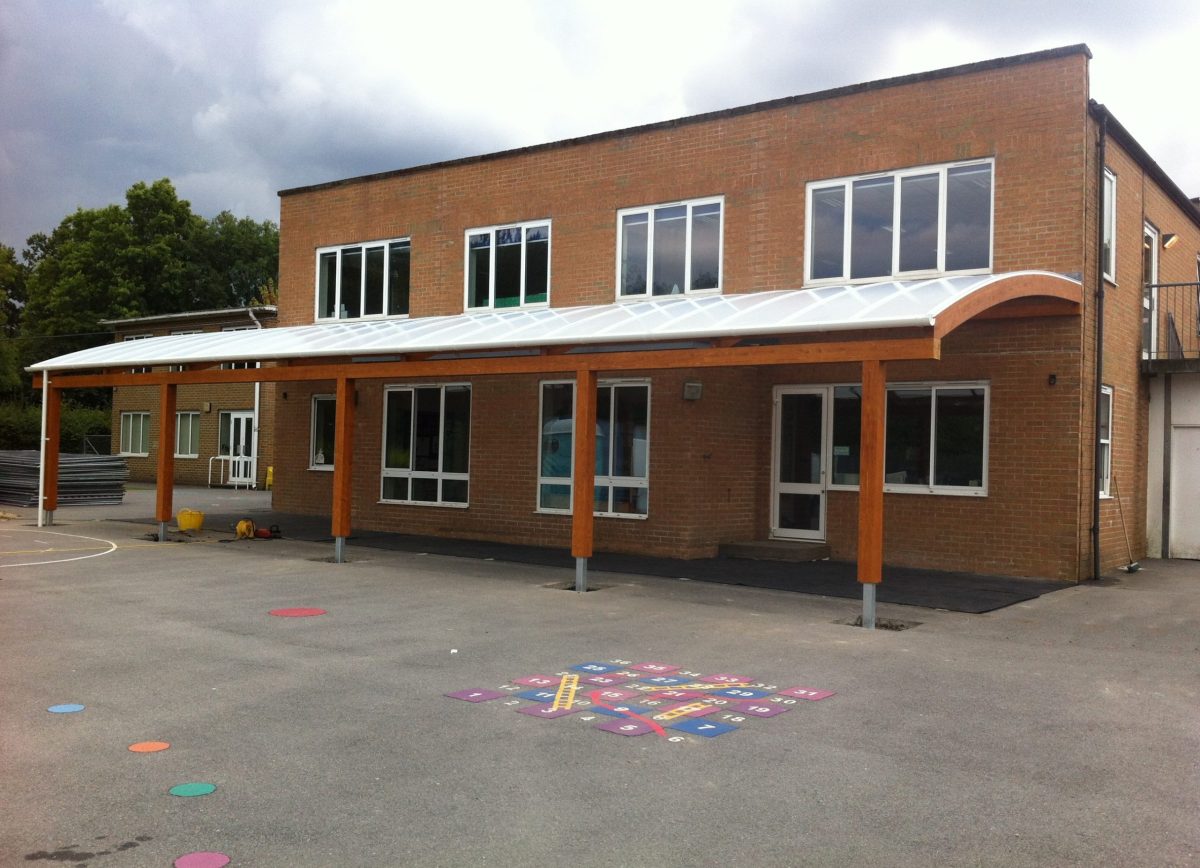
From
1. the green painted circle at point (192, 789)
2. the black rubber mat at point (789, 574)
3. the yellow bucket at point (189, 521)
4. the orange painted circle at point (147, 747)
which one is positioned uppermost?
the yellow bucket at point (189, 521)

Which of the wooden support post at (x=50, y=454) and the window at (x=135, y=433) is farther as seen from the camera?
the window at (x=135, y=433)

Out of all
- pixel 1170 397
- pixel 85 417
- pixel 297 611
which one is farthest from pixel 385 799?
pixel 85 417

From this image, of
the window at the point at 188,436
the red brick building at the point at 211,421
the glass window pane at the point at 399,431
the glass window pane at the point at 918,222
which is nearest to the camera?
the glass window pane at the point at 918,222

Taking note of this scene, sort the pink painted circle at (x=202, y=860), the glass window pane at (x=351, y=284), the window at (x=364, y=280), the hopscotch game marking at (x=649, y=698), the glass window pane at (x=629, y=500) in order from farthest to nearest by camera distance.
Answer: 1. the glass window pane at (x=351, y=284)
2. the window at (x=364, y=280)
3. the glass window pane at (x=629, y=500)
4. the hopscotch game marking at (x=649, y=698)
5. the pink painted circle at (x=202, y=860)

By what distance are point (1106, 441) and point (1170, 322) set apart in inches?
189

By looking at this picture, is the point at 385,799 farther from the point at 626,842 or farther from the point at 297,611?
the point at 297,611

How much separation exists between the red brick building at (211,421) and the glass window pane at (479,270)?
48.6ft

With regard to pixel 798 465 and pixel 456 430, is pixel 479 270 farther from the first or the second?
pixel 798 465

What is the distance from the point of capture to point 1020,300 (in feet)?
41.6

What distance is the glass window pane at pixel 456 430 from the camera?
1802 centimetres

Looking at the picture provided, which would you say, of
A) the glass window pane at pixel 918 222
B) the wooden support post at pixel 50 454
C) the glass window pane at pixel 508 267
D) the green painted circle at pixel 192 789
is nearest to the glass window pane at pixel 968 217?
the glass window pane at pixel 918 222

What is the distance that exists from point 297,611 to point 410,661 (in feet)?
8.69

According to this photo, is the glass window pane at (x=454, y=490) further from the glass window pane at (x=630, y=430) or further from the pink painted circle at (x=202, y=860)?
the pink painted circle at (x=202, y=860)

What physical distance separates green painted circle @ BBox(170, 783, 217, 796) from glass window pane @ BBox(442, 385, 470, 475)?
12.9m
